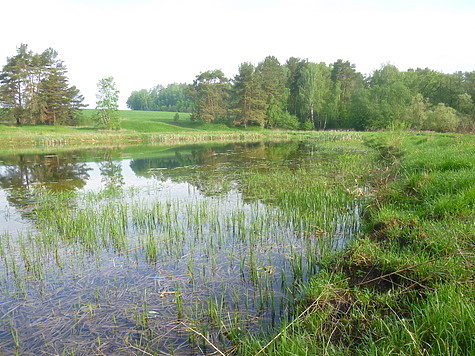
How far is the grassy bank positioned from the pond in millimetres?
674

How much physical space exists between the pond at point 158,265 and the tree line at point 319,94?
40594mm

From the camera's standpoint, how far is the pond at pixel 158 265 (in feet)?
14.0

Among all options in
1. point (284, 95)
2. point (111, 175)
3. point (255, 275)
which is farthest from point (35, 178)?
point (284, 95)

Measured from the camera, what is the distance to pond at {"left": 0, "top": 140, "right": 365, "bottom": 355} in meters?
4.28

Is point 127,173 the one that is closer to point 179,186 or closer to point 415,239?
point 179,186

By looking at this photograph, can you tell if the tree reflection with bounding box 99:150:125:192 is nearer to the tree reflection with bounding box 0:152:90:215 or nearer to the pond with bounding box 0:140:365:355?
the tree reflection with bounding box 0:152:90:215

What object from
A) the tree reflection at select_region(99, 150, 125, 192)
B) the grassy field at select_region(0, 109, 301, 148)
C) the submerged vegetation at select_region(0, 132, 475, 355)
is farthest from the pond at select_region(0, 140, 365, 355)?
the grassy field at select_region(0, 109, 301, 148)

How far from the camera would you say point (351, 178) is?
13.6 metres

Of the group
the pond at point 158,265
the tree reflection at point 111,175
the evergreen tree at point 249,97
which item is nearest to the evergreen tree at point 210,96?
the evergreen tree at point 249,97

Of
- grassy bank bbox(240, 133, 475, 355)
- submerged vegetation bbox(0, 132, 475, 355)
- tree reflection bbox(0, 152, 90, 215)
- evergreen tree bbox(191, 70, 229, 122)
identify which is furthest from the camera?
evergreen tree bbox(191, 70, 229, 122)

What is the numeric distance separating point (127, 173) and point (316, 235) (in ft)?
48.3

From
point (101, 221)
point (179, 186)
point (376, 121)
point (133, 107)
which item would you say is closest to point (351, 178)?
point (179, 186)

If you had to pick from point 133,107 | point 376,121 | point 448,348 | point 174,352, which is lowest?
point 174,352

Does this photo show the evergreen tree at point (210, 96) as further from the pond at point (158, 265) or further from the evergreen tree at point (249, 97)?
the pond at point (158, 265)
